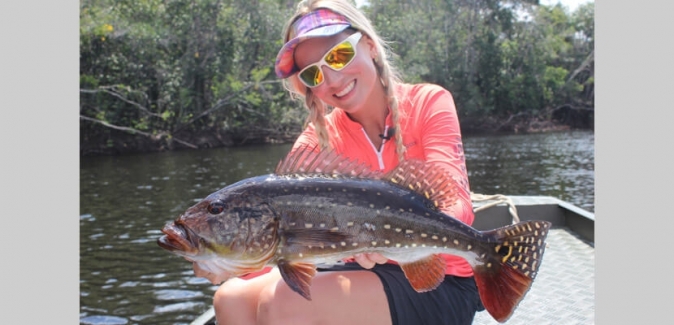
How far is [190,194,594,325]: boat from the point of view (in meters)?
4.50

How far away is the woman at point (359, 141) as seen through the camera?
2758 mm

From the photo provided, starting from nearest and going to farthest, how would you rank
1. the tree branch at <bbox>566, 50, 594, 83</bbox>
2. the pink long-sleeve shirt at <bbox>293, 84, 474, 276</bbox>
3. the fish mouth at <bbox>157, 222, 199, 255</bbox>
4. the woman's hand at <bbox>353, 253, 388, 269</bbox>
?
1. the fish mouth at <bbox>157, 222, 199, 255</bbox>
2. the woman's hand at <bbox>353, 253, 388, 269</bbox>
3. the pink long-sleeve shirt at <bbox>293, 84, 474, 276</bbox>
4. the tree branch at <bbox>566, 50, 594, 83</bbox>

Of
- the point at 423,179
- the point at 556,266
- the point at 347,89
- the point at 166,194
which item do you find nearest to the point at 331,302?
the point at 423,179

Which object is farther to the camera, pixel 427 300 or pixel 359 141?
pixel 359 141

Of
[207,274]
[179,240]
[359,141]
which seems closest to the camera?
[179,240]

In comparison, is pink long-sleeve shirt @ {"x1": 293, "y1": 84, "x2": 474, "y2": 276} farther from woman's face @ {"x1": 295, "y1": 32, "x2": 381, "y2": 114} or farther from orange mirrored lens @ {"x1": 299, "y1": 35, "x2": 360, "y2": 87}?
orange mirrored lens @ {"x1": 299, "y1": 35, "x2": 360, "y2": 87}

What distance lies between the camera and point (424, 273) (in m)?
2.63

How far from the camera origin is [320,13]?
327 cm

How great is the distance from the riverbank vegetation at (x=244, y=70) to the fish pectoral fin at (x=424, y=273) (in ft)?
103

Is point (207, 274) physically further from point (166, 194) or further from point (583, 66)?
point (583, 66)

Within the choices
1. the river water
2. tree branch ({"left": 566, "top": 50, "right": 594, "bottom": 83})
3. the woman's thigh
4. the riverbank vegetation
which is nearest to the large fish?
the woman's thigh

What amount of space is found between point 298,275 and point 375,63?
5.23 ft

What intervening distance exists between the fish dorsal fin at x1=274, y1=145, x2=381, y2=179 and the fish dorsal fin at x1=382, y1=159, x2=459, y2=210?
10cm

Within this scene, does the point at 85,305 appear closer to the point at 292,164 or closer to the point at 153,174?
the point at 292,164
